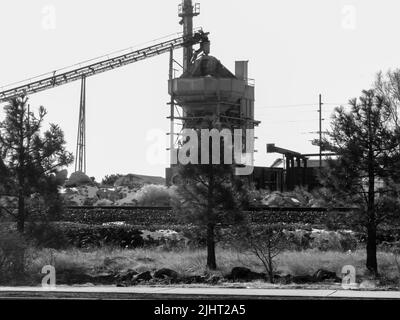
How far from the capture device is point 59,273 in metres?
22.5

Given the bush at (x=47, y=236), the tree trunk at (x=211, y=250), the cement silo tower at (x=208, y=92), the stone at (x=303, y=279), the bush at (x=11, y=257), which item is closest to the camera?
the bush at (x=11, y=257)

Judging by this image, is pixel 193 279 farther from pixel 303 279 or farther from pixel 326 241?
pixel 326 241

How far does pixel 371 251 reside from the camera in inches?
885

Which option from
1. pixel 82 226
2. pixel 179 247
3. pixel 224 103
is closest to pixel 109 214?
pixel 82 226

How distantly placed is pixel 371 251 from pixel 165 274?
598 centimetres

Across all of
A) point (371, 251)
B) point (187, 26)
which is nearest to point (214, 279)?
point (371, 251)

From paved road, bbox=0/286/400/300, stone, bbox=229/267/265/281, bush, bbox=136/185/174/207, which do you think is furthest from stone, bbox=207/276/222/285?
bush, bbox=136/185/174/207

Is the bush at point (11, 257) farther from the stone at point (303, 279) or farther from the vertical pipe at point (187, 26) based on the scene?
the vertical pipe at point (187, 26)

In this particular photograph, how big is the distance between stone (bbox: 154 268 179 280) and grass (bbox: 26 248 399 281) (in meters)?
0.54

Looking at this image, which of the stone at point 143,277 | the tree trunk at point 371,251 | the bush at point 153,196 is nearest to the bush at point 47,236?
the stone at point 143,277

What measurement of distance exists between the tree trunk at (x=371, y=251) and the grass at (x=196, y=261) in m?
0.24

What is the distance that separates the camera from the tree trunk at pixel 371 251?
21984 mm

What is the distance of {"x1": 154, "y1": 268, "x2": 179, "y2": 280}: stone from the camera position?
2146cm
